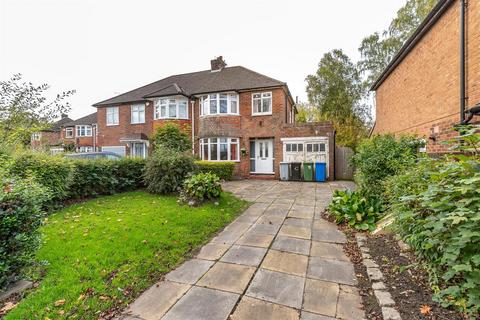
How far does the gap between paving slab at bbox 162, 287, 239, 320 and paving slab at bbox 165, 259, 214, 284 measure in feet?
0.87

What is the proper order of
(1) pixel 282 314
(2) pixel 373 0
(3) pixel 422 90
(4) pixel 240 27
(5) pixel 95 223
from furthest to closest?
(4) pixel 240 27
(2) pixel 373 0
(3) pixel 422 90
(5) pixel 95 223
(1) pixel 282 314

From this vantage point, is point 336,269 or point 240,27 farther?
point 240,27

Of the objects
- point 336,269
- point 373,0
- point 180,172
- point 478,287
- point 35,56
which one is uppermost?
point 373,0

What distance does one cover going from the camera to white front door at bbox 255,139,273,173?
1435 centimetres

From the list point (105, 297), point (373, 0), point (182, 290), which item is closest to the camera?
point (105, 297)

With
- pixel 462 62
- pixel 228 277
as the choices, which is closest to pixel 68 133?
pixel 228 277

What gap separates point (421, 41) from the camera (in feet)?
22.4

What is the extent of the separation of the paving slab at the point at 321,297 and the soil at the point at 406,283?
0.61 m

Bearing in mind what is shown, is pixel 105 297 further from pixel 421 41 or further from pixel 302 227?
pixel 421 41

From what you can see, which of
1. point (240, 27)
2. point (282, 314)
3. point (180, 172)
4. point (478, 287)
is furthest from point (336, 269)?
point (240, 27)

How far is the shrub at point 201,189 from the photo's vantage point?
644 centimetres

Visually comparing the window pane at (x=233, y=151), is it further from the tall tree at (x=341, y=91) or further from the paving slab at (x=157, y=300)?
the tall tree at (x=341, y=91)

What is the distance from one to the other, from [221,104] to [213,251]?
11.7 meters

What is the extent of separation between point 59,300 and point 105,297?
1.43 feet
